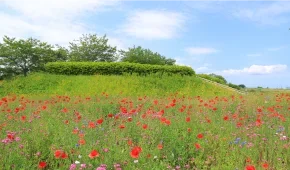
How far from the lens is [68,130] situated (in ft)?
18.4

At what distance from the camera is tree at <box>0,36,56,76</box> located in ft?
97.7

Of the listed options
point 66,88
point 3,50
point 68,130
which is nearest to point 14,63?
point 3,50

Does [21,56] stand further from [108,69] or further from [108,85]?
[108,85]

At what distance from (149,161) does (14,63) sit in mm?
28591

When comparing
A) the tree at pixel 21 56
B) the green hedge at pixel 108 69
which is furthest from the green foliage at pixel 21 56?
the green hedge at pixel 108 69

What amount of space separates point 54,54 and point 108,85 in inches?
532

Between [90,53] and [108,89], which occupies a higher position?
[90,53]

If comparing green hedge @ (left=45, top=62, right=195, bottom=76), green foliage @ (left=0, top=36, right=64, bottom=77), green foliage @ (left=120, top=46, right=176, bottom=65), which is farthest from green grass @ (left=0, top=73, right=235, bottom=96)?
green foliage @ (left=120, top=46, right=176, bottom=65)

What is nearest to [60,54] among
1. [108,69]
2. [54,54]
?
[54,54]

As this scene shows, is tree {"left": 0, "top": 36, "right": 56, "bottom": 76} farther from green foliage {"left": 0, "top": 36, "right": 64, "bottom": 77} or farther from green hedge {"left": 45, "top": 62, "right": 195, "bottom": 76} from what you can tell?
green hedge {"left": 45, "top": 62, "right": 195, "bottom": 76}

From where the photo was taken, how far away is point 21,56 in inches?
1182

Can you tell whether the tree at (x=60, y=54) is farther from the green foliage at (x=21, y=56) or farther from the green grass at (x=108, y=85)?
the green grass at (x=108, y=85)

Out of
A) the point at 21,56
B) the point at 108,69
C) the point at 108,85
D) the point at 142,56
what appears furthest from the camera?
the point at 142,56

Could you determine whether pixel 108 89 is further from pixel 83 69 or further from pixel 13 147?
pixel 13 147
